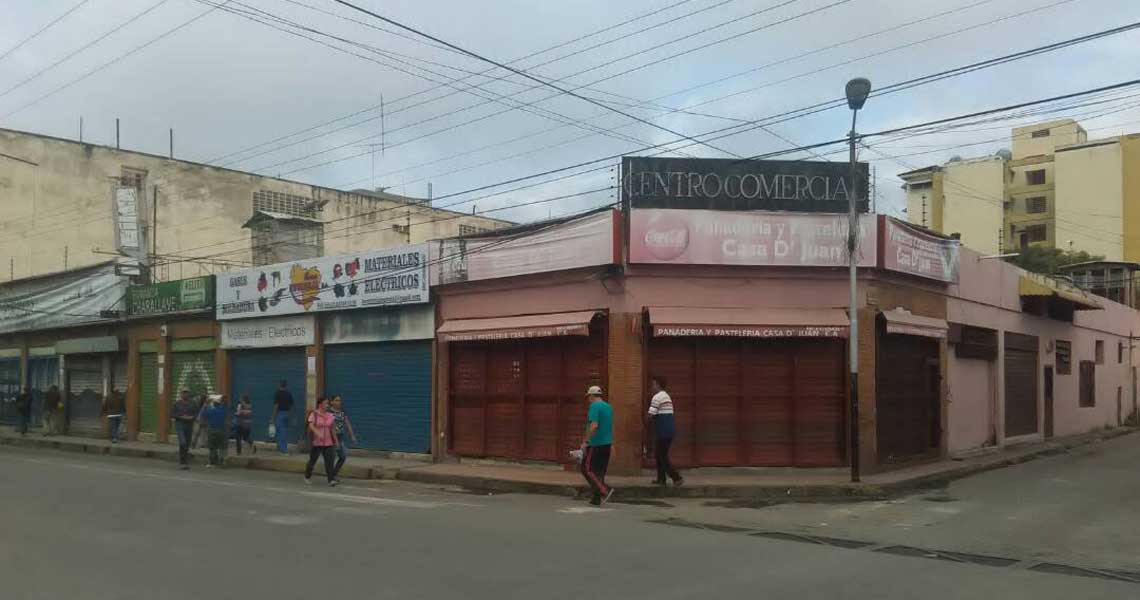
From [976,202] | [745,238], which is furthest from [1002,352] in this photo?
[976,202]

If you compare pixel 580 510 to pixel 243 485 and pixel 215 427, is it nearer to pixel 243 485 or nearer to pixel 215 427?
pixel 243 485

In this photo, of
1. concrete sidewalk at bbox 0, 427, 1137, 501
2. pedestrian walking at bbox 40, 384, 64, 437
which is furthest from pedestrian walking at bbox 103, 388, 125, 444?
concrete sidewalk at bbox 0, 427, 1137, 501

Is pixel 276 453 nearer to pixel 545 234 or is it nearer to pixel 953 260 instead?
pixel 545 234

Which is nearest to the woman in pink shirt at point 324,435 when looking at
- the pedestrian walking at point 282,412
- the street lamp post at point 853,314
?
the pedestrian walking at point 282,412

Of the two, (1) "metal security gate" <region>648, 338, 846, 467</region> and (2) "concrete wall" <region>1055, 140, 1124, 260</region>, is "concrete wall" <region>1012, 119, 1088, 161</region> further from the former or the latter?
(1) "metal security gate" <region>648, 338, 846, 467</region>

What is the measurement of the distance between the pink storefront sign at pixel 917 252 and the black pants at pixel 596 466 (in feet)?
22.0

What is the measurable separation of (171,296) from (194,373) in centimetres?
244

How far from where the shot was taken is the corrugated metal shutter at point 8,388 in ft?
120

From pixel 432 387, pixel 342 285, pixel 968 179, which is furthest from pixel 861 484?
pixel 968 179

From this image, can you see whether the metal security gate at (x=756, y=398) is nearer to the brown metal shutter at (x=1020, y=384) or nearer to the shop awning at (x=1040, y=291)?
the brown metal shutter at (x=1020, y=384)

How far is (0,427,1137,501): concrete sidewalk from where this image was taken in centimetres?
1509

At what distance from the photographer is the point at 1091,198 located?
66750 millimetres

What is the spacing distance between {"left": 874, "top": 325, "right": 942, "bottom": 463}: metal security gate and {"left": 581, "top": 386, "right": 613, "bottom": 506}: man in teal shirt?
5955mm

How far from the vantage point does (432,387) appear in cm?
2028
